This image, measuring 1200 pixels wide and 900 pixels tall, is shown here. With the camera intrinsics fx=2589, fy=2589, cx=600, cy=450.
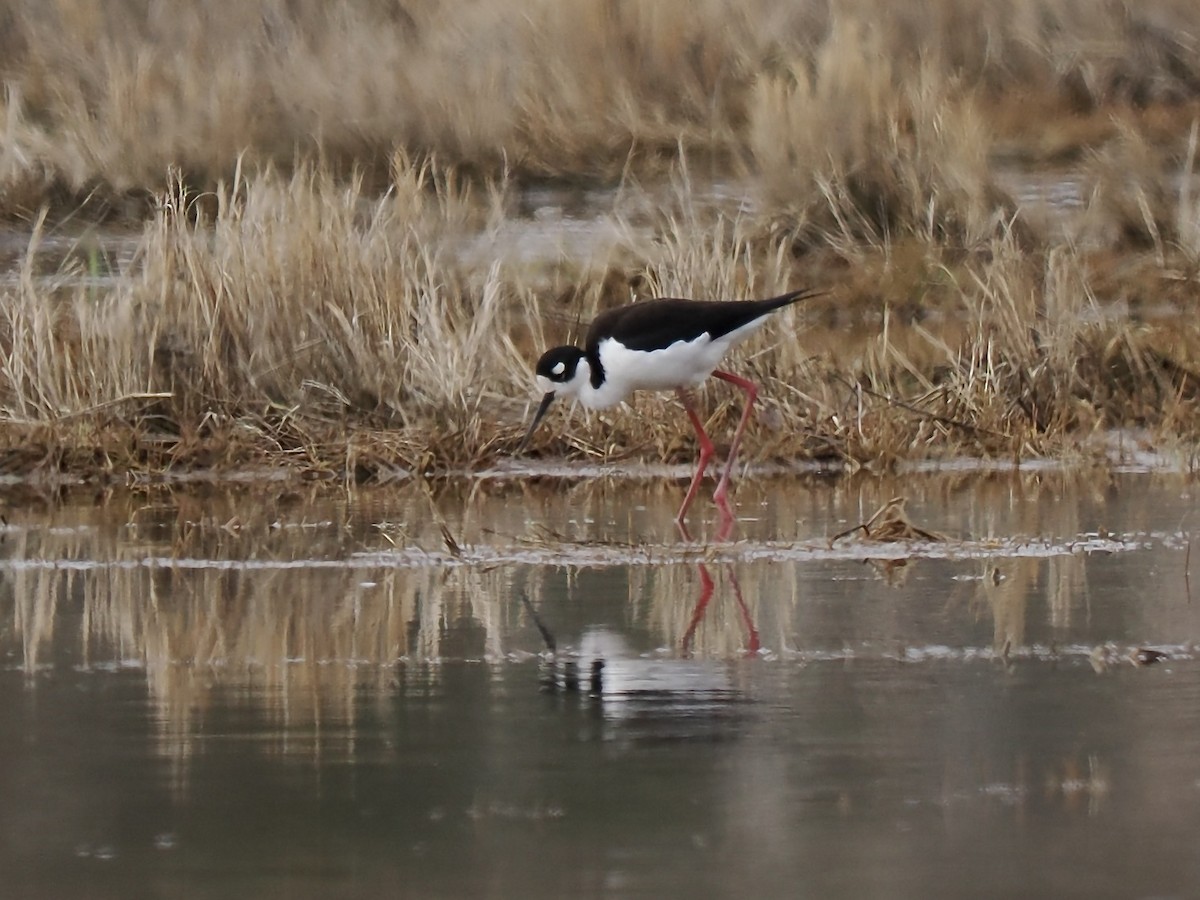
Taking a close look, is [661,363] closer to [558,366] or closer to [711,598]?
[558,366]

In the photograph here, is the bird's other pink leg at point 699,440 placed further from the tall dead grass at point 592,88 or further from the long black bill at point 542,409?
the tall dead grass at point 592,88

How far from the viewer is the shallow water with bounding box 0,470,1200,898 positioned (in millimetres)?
4582

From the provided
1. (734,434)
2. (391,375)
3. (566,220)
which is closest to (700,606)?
(734,434)

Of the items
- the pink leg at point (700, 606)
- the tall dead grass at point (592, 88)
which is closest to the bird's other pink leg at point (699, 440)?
the pink leg at point (700, 606)

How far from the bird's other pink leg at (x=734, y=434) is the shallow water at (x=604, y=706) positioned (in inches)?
13.2

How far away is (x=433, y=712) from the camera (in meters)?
5.87

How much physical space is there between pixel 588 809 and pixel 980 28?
55.1ft

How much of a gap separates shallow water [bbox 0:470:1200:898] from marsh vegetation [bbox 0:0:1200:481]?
5.38 feet

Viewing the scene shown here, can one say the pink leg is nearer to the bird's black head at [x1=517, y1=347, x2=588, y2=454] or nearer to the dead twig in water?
the dead twig in water

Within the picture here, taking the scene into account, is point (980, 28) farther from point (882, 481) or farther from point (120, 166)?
point (882, 481)

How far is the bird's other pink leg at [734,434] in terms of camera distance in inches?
376

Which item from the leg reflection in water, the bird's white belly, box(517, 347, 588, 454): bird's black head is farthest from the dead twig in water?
box(517, 347, 588, 454): bird's black head

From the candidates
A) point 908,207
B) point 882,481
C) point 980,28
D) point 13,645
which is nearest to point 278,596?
point 13,645

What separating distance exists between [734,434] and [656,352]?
142 centimetres
